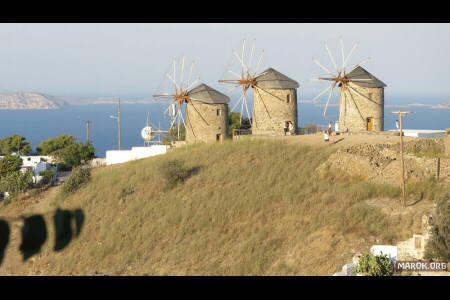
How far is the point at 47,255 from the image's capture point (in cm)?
1906

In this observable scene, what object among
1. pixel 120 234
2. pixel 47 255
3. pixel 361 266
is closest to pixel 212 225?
pixel 120 234

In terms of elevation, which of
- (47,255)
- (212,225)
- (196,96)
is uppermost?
(196,96)

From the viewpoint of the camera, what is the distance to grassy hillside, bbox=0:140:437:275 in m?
15.2

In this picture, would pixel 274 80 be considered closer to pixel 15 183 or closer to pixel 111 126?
pixel 15 183

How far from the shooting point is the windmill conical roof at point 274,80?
96.3 ft

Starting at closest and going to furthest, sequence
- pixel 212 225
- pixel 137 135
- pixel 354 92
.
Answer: pixel 212 225 < pixel 354 92 < pixel 137 135

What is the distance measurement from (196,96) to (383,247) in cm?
1805

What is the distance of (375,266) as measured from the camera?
1180cm

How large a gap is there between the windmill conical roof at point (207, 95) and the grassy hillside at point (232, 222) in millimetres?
5238

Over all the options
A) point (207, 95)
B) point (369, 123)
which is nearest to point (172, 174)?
point (207, 95)

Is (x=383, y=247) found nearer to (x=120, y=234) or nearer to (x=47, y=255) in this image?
(x=120, y=234)

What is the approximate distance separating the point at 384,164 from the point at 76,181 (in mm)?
13398

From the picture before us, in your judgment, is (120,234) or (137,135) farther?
(137,135)

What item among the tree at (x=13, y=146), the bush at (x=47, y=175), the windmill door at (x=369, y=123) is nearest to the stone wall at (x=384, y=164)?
the windmill door at (x=369, y=123)
